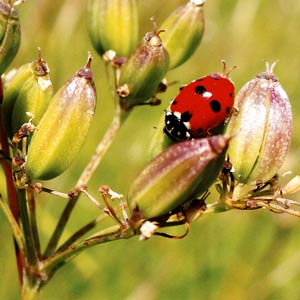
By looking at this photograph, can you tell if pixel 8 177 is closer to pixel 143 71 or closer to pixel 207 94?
pixel 143 71

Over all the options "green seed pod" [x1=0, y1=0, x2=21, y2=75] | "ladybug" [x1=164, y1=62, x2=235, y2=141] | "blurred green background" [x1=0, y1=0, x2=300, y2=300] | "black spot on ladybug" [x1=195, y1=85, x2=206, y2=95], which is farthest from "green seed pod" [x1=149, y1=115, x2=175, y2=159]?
"blurred green background" [x1=0, y1=0, x2=300, y2=300]

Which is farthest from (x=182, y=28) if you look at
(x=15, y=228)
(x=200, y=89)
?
(x=15, y=228)

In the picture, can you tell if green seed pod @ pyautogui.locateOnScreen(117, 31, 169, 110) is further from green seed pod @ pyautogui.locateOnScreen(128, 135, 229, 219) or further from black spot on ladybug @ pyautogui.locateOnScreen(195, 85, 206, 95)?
green seed pod @ pyautogui.locateOnScreen(128, 135, 229, 219)

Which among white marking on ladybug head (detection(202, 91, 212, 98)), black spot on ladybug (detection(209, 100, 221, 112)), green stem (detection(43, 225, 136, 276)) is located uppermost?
white marking on ladybug head (detection(202, 91, 212, 98))

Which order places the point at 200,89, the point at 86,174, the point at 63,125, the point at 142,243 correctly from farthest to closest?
1. the point at 142,243
2. the point at 86,174
3. the point at 200,89
4. the point at 63,125

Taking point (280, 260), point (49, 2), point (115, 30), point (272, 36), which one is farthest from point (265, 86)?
point (272, 36)

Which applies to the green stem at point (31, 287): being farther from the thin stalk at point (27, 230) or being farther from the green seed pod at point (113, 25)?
the green seed pod at point (113, 25)
